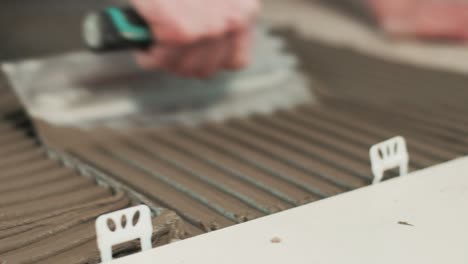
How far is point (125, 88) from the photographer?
1.68m

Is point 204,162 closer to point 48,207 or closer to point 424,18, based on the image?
point 48,207

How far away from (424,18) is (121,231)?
5.51 feet

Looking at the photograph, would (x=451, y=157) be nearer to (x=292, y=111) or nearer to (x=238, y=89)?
(x=292, y=111)

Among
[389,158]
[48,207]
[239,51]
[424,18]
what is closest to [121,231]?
[48,207]

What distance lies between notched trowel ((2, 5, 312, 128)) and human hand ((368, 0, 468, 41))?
63 centimetres

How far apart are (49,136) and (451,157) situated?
0.82 meters

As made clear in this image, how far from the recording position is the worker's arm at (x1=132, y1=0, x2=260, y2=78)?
1.48m

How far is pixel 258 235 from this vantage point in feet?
2.88

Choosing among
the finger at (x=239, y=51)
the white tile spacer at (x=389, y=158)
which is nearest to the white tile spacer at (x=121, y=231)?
the white tile spacer at (x=389, y=158)

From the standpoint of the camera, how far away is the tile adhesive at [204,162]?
1.02 meters

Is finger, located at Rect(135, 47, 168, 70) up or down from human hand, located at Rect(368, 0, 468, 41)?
up

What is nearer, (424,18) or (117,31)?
(117,31)

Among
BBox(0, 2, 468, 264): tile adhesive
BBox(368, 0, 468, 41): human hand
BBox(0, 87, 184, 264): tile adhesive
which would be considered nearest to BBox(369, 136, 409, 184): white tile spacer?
BBox(0, 2, 468, 264): tile adhesive

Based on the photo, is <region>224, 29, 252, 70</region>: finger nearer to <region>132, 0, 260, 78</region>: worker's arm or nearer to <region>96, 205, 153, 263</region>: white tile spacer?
<region>132, 0, 260, 78</region>: worker's arm
